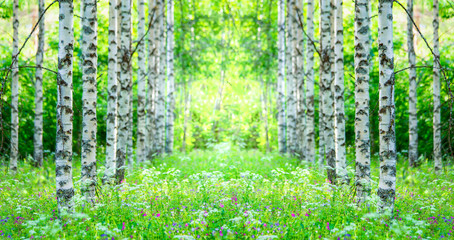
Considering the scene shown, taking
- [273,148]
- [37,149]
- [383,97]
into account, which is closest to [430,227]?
[383,97]

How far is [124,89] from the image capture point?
985 cm

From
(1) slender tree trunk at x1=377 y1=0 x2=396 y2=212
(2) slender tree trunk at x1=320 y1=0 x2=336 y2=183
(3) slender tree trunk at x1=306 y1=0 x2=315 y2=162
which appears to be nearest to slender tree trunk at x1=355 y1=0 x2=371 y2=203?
(1) slender tree trunk at x1=377 y1=0 x2=396 y2=212

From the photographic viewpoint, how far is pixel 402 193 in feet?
27.5

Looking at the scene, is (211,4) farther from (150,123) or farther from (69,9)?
(69,9)

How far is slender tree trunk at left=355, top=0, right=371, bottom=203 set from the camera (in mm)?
6586

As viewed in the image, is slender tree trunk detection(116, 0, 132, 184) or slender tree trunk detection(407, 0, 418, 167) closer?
slender tree trunk detection(116, 0, 132, 184)

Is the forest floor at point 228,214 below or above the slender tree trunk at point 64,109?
below

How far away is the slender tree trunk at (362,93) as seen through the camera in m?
6.59

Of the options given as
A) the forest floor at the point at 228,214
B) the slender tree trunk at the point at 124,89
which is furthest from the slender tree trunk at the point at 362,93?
the slender tree trunk at the point at 124,89

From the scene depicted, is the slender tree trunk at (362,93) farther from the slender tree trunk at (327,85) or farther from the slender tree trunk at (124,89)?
the slender tree trunk at (124,89)

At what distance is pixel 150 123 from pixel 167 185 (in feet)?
21.3

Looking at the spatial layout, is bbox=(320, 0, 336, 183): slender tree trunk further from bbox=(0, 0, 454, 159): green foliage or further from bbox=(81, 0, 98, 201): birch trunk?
bbox=(81, 0, 98, 201): birch trunk

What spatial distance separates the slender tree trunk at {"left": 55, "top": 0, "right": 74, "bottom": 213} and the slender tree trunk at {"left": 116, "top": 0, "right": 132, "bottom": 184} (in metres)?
3.72

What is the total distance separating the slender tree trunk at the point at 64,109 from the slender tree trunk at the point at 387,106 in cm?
508
